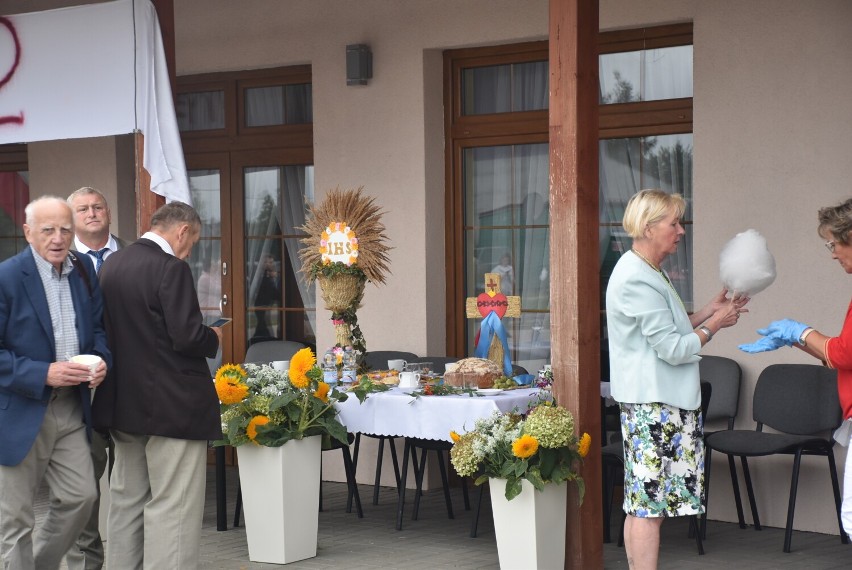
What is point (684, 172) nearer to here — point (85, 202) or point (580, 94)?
point (580, 94)

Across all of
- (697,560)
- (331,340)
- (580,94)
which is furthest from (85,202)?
(697,560)

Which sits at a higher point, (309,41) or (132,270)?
(309,41)

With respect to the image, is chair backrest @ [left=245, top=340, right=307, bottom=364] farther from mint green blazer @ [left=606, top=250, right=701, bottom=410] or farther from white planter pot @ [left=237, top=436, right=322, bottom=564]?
mint green blazer @ [left=606, top=250, right=701, bottom=410]

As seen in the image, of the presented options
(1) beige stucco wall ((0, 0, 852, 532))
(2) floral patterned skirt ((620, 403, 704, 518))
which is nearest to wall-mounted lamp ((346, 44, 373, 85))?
(1) beige stucco wall ((0, 0, 852, 532))

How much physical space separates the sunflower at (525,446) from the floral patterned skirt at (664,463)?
63 cm

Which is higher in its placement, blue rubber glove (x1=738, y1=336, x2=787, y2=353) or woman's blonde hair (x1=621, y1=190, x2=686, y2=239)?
woman's blonde hair (x1=621, y1=190, x2=686, y2=239)

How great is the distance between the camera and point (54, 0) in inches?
374

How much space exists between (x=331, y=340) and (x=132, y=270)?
3569 millimetres

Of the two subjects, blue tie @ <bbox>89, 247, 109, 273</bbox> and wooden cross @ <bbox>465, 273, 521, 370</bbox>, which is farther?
wooden cross @ <bbox>465, 273, 521, 370</bbox>

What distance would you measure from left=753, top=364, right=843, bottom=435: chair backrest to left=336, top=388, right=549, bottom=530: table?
1444mm

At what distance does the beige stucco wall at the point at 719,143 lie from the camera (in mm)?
6699

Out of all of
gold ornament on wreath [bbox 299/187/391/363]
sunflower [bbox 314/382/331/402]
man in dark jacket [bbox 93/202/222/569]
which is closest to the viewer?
man in dark jacket [bbox 93/202/222/569]

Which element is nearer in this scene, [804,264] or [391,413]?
[391,413]

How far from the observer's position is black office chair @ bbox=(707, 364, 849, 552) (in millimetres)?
6391
